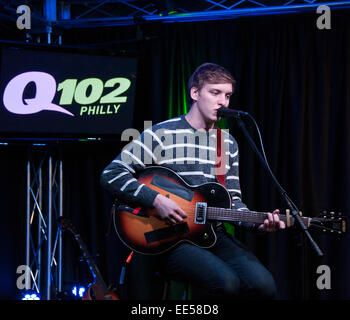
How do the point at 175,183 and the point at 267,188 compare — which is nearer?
the point at 175,183

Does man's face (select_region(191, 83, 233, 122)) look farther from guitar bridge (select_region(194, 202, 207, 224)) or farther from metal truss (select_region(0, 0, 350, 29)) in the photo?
metal truss (select_region(0, 0, 350, 29))

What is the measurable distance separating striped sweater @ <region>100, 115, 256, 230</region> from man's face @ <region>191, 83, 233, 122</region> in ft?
0.51

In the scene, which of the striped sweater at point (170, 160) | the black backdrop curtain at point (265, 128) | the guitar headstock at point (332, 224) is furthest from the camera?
the black backdrop curtain at point (265, 128)

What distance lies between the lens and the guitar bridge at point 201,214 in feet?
11.0

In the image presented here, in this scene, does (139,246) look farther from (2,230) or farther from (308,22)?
(308,22)

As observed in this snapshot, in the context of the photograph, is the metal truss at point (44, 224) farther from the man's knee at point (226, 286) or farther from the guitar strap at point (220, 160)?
the man's knee at point (226, 286)

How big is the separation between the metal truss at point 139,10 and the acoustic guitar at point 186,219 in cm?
178

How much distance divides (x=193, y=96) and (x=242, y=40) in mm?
1302

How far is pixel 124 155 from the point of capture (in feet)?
11.6

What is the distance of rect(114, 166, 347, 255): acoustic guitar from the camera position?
3344 mm

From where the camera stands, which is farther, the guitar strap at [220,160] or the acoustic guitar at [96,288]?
the acoustic guitar at [96,288]

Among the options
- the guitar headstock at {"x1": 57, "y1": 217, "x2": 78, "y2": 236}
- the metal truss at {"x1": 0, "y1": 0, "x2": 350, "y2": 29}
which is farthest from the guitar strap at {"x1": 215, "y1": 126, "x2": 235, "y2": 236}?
the guitar headstock at {"x1": 57, "y1": 217, "x2": 78, "y2": 236}

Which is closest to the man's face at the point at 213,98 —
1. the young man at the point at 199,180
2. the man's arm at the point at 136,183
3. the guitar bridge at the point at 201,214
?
the young man at the point at 199,180

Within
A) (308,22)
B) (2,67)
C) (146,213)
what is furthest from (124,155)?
(308,22)
